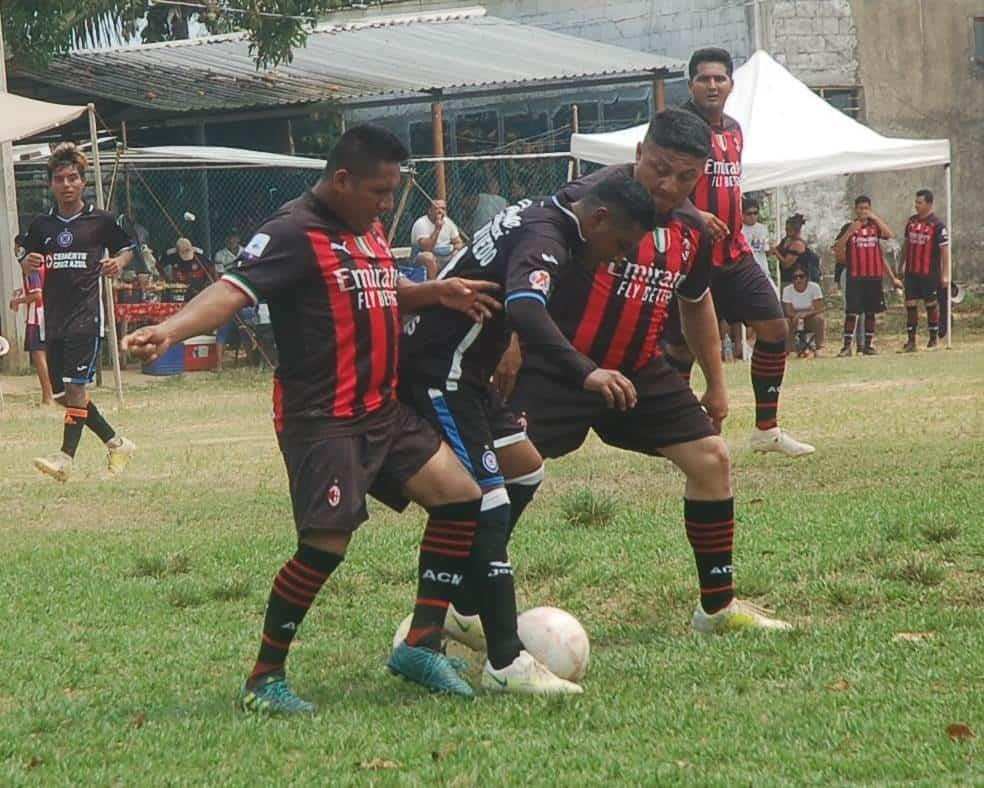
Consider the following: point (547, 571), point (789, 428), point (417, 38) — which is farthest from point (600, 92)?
point (547, 571)

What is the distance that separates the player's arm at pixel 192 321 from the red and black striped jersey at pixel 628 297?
162cm

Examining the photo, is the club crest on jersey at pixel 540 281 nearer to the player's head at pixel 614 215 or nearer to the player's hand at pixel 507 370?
the player's head at pixel 614 215

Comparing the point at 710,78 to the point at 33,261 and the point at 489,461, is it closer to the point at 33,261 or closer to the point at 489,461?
the point at 489,461

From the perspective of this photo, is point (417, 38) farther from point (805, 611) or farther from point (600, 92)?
point (805, 611)

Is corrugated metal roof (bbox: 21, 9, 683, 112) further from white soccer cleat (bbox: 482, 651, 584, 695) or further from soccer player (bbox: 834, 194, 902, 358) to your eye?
white soccer cleat (bbox: 482, 651, 584, 695)

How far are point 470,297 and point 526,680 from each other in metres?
1.26

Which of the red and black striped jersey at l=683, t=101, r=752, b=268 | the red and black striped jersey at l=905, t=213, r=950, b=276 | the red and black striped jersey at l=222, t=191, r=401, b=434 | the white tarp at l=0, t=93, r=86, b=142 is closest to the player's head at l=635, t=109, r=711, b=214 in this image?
the red and black striped jersey at l=222, t=191, r=401, b=434

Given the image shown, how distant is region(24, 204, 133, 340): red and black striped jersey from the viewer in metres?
13.6

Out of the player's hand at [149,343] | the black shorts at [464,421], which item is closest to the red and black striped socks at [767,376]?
the black shorts at [464,421]

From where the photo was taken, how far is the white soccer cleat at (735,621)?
6.78 metres

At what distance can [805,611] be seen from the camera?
23.7 feet

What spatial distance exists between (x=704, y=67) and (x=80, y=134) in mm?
18417

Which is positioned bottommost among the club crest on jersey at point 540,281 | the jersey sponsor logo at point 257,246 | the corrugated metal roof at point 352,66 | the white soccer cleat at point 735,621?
the white soccer cleat at point 735,621

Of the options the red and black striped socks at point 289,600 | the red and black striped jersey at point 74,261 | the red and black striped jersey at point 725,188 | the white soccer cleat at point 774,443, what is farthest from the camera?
the red and black striped jersey at point 74,261
